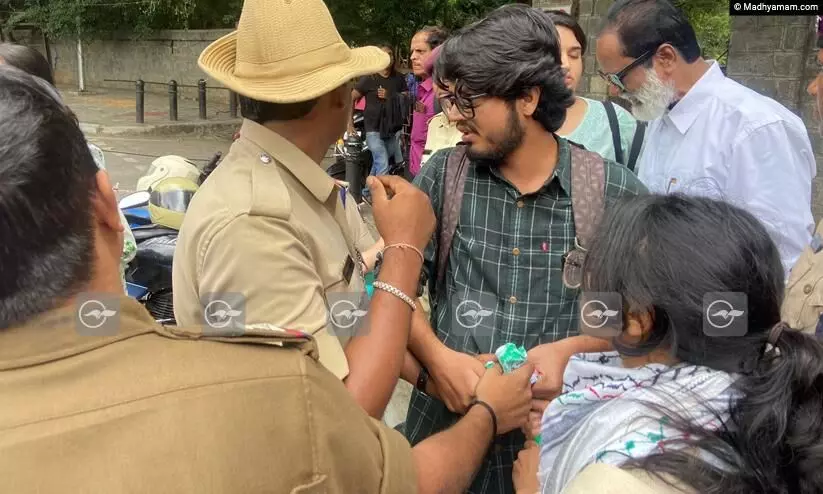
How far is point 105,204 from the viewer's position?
98 centimetres

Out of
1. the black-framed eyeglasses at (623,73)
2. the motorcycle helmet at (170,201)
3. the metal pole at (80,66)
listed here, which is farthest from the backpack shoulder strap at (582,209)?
the metal pole at (80,66)

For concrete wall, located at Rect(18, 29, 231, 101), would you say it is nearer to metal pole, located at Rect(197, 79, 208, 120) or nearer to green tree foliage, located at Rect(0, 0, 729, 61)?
green tree foliage, located at Rect(0, 0, 729, 61)

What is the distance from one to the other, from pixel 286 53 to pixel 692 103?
6.18ft

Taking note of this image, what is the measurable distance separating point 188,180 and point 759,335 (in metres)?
3.11

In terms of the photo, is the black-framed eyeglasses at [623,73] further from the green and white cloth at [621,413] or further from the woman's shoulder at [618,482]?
the woman's shoulder at [618,482]

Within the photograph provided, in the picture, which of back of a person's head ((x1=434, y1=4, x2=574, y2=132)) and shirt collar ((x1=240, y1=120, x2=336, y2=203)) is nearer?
shirt collar ((x1=240, y1=120, x2=336, y2=203))

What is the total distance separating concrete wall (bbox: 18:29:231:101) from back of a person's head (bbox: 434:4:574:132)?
1652 centimetres

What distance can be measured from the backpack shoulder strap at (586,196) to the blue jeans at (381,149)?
6261mm

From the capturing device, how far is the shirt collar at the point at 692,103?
2811 mm

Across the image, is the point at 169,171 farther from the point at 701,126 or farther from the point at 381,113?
the point at 381,113

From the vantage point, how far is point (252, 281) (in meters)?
1.34

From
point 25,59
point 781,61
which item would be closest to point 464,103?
point 25,59

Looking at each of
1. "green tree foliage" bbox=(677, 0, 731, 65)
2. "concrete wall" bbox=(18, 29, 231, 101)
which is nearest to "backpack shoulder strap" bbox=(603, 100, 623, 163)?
"green tree foliage" bbox=(677, 0, 731, 65)

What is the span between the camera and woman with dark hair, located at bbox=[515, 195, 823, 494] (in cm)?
109
